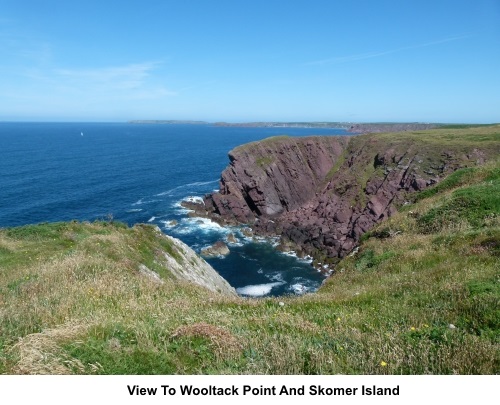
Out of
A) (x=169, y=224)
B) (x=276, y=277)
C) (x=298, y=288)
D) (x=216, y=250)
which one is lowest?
(x=298, y=288)

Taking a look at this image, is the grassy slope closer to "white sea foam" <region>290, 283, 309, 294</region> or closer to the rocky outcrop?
the rocky outcrop

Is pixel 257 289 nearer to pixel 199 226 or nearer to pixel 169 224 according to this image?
pixel 199 226

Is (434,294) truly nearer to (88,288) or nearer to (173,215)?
(88,288)

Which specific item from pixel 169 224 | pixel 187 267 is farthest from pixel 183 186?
pixel 187 267

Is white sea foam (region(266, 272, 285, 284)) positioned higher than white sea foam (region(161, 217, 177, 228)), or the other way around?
white sea foam (region(161, 217, 177, 228))

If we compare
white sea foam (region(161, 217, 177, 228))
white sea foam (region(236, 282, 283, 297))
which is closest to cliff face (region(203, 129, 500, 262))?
white sea foam (region(161, 217, 177, 228))
